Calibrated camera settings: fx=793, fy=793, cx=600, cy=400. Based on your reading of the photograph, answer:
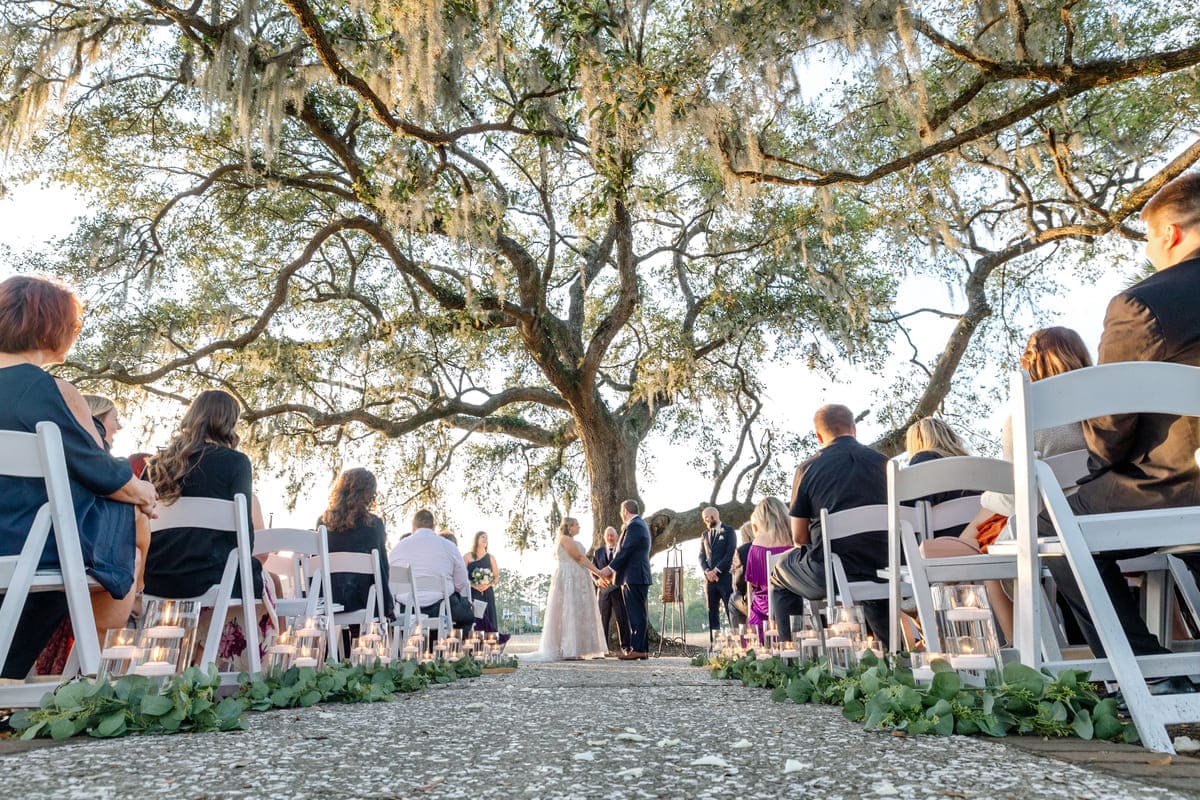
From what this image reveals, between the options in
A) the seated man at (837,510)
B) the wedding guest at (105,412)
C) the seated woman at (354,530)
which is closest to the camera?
the wedding guest at (105,412)

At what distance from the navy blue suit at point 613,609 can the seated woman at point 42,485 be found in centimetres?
704

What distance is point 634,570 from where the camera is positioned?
29.6 feet

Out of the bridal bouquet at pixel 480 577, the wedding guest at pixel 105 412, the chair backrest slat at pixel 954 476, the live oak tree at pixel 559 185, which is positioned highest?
the live oak tree at pixel 559 185

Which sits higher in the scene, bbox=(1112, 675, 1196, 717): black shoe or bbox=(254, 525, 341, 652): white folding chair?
bbox=(254, 525, 341, 652): white folding chair

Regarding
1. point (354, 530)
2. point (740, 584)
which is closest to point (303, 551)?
point (354, 530)

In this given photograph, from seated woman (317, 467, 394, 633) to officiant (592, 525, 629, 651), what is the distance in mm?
4197

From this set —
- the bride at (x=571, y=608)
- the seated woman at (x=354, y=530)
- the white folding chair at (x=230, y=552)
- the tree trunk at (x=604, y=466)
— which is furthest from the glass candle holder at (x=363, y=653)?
the tree trunk at (x=604, y=466)

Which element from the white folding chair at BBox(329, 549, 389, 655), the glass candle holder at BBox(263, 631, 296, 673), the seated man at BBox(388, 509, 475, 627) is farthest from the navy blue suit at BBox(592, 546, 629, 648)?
the glass candle holder at BBox(263, 631, 296, 673)

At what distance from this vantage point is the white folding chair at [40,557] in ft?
7.55

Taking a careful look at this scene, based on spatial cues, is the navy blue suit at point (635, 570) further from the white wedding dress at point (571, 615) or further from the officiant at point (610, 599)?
the white wedding dress at point (571, 615)

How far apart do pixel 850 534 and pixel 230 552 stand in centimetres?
295

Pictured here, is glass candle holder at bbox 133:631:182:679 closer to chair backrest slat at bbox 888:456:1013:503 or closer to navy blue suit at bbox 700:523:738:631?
chair backrest slat at bbox 888:456:1013:503

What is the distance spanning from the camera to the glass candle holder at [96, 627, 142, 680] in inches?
101

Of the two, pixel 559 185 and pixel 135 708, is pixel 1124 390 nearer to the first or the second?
pixel 135 708
